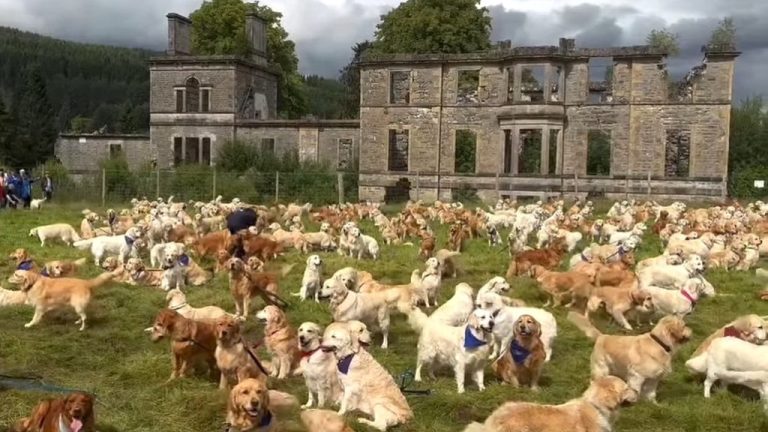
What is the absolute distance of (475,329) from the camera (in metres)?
7.72

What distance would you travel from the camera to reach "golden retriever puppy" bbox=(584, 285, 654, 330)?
10703mm

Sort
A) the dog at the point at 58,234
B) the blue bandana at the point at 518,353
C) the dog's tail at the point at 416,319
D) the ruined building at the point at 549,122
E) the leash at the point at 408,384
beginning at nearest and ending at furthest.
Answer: the leash at the point at 408,384 → the blue bandana at the point at 518,353 → the dog's tail at the point at 416,319 → the dog at the point at 58,234 → the ruined building at the point at 549,122

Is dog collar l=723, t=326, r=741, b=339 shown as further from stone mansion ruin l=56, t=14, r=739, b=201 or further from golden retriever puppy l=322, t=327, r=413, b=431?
stone mansion ruin l=56, t=14, r=739, b=201

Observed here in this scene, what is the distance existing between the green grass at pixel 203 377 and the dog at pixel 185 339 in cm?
19

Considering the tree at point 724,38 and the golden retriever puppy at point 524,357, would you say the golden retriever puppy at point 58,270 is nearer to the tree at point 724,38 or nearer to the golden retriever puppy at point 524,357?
the golden retriever puppy at point 524,357

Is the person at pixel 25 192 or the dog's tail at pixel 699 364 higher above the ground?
the person at pixel 25 192

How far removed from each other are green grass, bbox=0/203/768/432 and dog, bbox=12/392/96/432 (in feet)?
3.90

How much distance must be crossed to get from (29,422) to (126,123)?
332 ft

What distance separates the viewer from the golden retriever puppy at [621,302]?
35.1 ft

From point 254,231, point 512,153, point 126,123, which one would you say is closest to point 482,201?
point 512,153

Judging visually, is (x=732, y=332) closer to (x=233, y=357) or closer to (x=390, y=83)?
(x=233, y=357)

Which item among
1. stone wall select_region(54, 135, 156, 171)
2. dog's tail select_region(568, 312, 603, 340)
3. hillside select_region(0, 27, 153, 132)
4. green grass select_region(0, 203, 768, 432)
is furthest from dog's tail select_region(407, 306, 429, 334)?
hillside select_region(0, 27, 153, 132)

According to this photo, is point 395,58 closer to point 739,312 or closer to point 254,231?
point 254,231

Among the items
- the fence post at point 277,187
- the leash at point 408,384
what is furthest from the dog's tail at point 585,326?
the fence post at point 277,187
